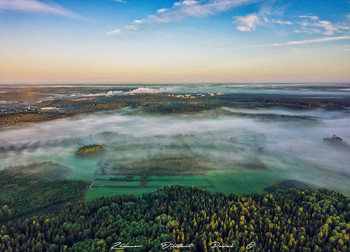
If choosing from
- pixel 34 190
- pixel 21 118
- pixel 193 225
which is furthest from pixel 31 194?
pixel 21 118

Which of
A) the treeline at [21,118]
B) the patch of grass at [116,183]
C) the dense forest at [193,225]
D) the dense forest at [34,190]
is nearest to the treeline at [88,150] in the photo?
the dense forest at [34,190]

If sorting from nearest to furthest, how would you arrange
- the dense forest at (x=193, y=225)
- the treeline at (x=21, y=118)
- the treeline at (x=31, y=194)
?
1. the dense forest at (x=193, y=225)
2. the treeline at (x=31, y=194)
3. the treeline at (x=21, y=118)

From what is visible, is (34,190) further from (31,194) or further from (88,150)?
(88,150)

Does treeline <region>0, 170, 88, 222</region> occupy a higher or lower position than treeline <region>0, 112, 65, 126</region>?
lower

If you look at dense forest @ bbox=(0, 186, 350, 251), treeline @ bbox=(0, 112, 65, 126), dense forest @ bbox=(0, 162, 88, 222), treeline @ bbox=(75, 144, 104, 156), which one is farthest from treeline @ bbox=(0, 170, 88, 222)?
treeline @ bbox=(0, 112, 65, 126)

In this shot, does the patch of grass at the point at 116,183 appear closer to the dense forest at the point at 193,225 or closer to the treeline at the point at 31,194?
the treeline at the point at 31,194

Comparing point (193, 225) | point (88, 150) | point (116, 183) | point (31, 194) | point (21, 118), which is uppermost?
point (21, 118)

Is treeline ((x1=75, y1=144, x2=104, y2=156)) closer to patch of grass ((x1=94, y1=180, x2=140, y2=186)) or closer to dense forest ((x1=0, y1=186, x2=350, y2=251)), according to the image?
patch of grass ((x1=94, y1=180, x2=140, y2=186))

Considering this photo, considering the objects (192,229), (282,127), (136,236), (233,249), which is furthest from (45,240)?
(282,127)

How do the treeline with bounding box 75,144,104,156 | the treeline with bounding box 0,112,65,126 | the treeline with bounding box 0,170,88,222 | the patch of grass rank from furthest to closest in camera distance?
the treeline with bounding box 0,112,65,126, the treeline with bounding box 75,144,104,156, the patch of grass, the treeline with bounding box 0,170,88,222
